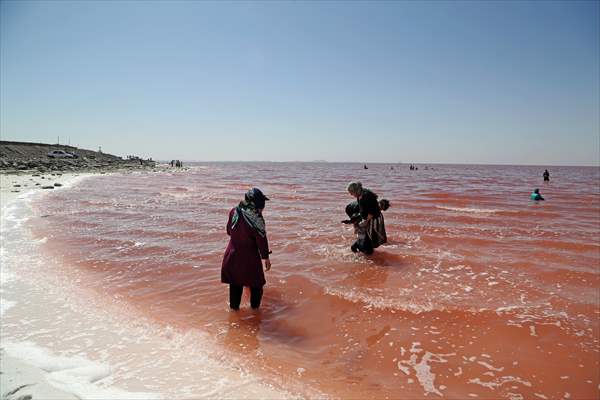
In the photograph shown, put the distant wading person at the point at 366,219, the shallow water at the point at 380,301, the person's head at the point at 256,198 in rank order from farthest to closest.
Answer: the distant wading person at the point at 366,219
the person's head at the point at 256,198
the shallow water at the point at 380,301

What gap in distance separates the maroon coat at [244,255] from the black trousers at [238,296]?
186 mm

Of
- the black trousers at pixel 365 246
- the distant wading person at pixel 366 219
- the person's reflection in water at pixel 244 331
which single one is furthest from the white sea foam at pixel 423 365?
the black trousers at pixel 365 246

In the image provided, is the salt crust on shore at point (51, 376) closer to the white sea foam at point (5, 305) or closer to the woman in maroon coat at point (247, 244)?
the white sea foam at point (5, 305)

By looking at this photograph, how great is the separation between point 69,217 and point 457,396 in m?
12.6

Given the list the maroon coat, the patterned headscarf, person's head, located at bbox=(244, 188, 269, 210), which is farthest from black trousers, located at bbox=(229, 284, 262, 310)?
person's head, located at bbox=(244, 188, 269, 210)

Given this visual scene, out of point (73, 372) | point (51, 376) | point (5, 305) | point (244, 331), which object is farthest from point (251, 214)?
point (5, 305)

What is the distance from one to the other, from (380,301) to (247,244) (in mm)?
2273

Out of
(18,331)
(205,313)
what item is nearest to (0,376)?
(18,331)

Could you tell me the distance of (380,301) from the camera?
505 centimetres

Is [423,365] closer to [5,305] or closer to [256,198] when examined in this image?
[256,198]

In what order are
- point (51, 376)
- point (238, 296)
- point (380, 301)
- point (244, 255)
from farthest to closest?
point (380, 301) < point (238, 296) < point (244, 255) < point (51, 376)

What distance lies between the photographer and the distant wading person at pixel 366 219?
708 cm

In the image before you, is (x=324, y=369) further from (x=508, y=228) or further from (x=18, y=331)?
(x=508, y=228)

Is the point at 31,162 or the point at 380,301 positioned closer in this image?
the point at 380,301
